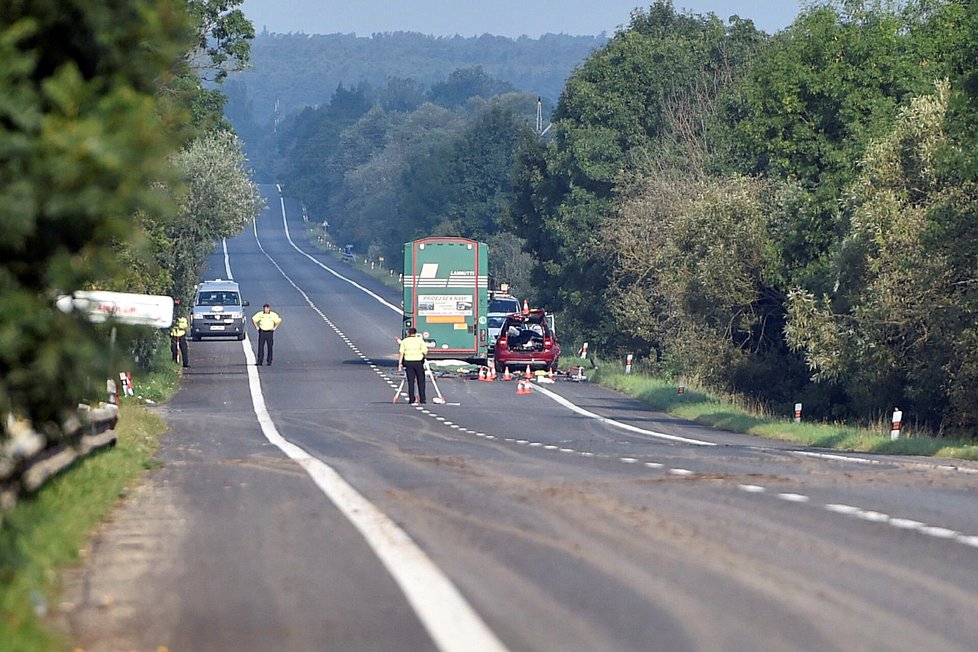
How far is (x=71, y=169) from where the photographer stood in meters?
5.36

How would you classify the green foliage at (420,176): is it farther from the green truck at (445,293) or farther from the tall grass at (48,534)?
the tall grass at (48,534)

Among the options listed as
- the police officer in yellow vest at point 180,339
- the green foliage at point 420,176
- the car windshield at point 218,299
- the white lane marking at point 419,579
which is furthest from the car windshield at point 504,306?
the white lane marking at point 419,579

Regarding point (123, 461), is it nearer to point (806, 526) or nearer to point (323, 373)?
point (806, 526)

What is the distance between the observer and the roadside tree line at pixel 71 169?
17.7ft

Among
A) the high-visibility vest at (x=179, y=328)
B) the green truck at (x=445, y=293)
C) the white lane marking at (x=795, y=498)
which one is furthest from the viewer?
the green truck at (x=445, y=293)

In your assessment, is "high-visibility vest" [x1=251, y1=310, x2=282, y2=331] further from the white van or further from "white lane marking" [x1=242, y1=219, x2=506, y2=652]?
"white lane marking" [x1=242, y1=219, x2=506, y2=652]

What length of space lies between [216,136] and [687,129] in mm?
20694

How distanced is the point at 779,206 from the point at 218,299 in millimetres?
23293

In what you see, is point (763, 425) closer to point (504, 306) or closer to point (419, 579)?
point (419, 579)

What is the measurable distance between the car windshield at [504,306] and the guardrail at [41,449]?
41872mm

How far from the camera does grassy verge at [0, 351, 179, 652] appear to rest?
643 centimetres

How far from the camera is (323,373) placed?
4556cm

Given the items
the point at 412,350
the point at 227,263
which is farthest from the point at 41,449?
the point at 227,263

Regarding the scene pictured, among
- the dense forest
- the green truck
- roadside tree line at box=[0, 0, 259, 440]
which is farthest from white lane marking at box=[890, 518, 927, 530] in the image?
the green truck
